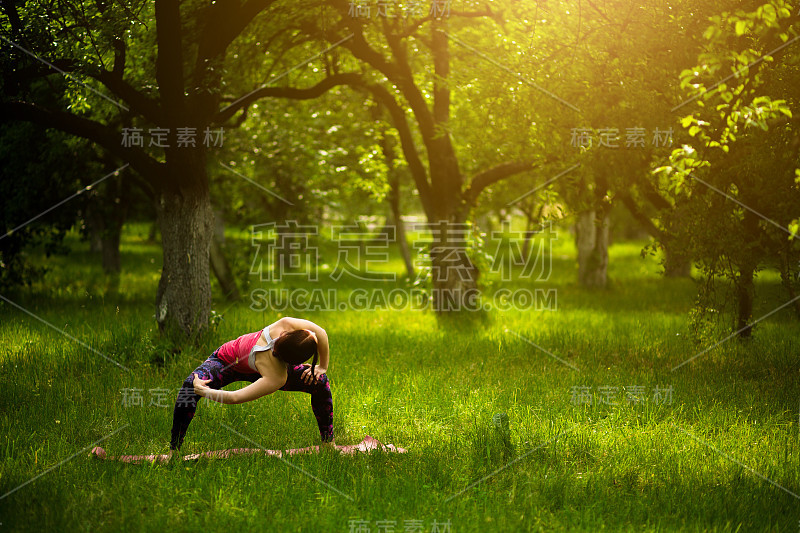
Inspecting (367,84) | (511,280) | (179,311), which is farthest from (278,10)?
(511,280)

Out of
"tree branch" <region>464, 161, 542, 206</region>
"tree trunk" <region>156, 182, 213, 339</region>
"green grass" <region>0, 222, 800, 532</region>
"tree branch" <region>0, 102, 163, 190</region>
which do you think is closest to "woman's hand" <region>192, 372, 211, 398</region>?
"green grass" <region>0, 222, 800, 532</region>

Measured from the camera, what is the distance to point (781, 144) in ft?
25.3

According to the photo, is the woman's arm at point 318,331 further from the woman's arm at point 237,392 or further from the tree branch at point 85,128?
the tree branch at point 85,128

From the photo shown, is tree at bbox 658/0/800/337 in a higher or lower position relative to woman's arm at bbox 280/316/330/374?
higher

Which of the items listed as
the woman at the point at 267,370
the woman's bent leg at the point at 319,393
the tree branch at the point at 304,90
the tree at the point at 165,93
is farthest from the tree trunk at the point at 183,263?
the woman's bent leg at the point at 319,393

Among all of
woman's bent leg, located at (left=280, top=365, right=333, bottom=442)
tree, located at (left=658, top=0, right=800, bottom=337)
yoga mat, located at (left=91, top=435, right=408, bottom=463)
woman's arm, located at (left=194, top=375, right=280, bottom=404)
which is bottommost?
yoga mat, located at (left=91, top=435, right=408, bottom=463)

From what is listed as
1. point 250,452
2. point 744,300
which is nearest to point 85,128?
point 250,452

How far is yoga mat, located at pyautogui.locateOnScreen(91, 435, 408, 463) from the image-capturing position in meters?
5.66

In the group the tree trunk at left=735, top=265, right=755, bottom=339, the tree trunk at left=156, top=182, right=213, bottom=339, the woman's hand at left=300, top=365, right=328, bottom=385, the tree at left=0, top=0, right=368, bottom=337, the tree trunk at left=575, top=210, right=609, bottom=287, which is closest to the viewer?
the woman's hand at left=300, top=365, right=328, bottom=385

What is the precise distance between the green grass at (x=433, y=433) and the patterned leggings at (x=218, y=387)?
38 cm

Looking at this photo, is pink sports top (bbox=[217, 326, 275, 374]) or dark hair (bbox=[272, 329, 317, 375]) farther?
pink sports top (bbox=[217, 326, 275, 374])

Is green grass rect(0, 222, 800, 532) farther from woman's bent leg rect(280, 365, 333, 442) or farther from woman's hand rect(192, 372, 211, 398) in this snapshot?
woman's hand rect(192, 372, 211, 398)

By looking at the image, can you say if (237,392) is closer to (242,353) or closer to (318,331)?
(242,353)

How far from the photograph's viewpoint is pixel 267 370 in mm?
5277
